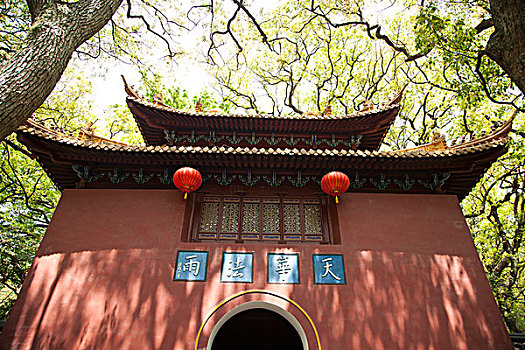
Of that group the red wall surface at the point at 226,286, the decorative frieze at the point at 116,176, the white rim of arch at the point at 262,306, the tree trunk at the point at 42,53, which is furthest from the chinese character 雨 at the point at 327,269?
the tree trunk at the point at 42,53

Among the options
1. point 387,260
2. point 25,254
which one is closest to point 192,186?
point 387,260

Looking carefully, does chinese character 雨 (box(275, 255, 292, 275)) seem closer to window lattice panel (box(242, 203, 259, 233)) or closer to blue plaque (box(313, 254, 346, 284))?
blue plaque (box(313, 254, 346, 284))

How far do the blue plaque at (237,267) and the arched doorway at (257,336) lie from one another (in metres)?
1.94

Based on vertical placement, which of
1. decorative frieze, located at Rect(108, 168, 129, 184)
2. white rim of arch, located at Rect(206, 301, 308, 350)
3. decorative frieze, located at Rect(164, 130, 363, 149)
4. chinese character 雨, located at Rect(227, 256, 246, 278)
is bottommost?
white rim of arch, located at Rect(206, 301, 308, 350)

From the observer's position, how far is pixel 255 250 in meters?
4.96

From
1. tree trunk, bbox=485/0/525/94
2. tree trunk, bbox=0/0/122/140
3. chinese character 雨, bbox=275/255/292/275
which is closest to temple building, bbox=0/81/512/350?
chinese character 雨, bbox=275/255/292/275

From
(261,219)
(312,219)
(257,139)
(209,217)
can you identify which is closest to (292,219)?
(312,219)

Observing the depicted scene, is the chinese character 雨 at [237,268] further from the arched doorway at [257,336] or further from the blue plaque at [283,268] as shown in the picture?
the arched doorway at [257,336]

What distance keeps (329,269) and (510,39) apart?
11.7 ft

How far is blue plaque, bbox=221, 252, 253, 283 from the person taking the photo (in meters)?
4.74

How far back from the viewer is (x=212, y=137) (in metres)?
7.28

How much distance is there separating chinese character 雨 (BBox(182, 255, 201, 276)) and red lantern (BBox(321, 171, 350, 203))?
2.34 metres

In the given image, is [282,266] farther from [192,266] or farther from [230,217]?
[192,266]

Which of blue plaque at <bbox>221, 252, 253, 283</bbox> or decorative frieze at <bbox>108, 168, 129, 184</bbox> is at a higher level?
decorative frieze at <bbox>108, 168, 129, 184</bbox>
